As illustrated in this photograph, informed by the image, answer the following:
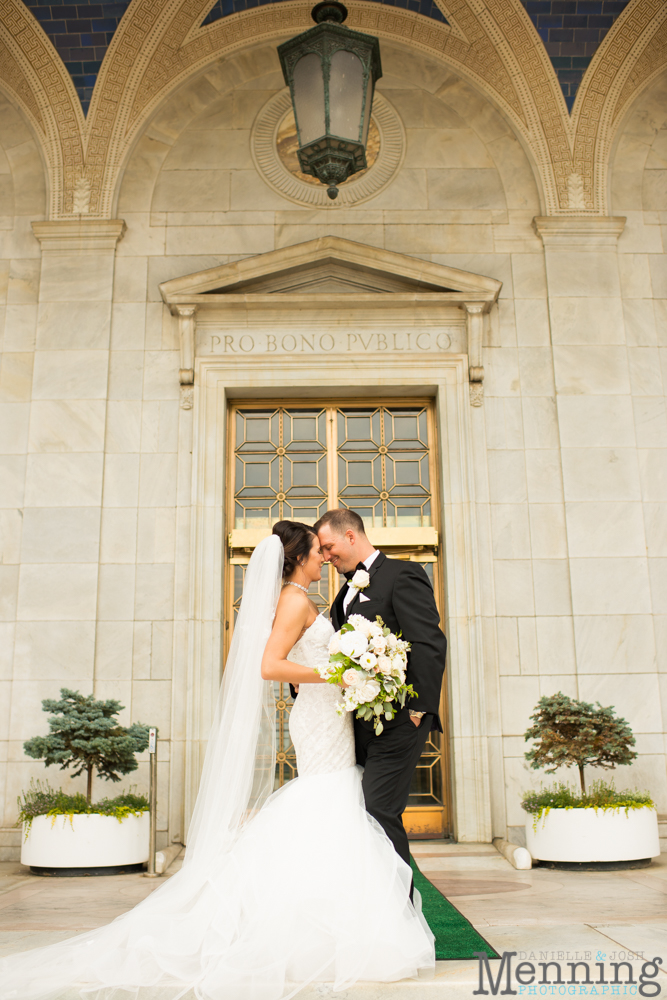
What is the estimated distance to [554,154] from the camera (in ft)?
33.7

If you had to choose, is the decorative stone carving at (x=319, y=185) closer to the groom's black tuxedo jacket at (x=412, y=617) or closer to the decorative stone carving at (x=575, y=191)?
the decorative stone carving at (x=575, y=191)

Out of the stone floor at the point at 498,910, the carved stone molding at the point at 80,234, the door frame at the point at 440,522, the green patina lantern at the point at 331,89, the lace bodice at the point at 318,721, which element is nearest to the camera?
the stone floor at the point at 498,910

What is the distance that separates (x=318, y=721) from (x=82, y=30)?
9186 millimetres

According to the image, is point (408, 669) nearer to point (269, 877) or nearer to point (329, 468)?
point (269, 877)

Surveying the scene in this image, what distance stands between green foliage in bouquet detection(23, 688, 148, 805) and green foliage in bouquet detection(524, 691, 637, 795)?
3613 millimetres

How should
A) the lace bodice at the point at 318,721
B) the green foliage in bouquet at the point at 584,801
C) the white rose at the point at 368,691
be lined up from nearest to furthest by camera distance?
1. the white rose at the point at 368,691
2. the lace bodice at the point at 318,721
3. the green foliage in bouquet at the point at 584,801

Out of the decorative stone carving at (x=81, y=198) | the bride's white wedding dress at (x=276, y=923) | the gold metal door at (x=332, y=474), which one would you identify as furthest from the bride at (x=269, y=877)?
the decorative stone carving at (x=81, y=198)

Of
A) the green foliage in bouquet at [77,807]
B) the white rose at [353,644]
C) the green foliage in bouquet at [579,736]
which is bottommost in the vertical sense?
the green foliage in bouquet at [77,807]

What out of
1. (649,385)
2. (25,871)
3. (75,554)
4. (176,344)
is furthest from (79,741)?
(649,385)

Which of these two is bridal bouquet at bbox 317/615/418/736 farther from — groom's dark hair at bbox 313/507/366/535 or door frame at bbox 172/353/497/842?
door frame at bbox 172/353/497/842

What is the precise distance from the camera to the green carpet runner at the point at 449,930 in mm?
4241

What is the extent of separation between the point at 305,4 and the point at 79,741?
885 centimetres

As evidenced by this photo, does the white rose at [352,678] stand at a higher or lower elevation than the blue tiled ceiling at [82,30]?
lower

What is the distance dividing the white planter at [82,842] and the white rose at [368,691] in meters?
4.23
